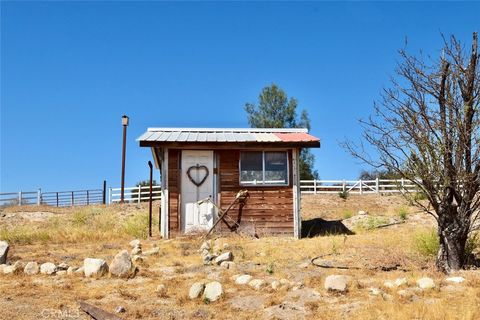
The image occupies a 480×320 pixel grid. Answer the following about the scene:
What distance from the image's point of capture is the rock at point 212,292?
6.88 metres

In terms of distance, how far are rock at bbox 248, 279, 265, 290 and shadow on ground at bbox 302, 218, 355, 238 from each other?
7.36 metres

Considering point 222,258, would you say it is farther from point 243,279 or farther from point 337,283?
point 337,283

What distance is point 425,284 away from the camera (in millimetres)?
6969

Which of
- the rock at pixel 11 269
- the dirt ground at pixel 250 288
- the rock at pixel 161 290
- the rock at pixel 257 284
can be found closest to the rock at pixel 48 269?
the dirt ground at pixel 250 288

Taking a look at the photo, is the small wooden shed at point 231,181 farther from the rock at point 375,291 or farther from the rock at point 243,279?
the rock at point 375,291

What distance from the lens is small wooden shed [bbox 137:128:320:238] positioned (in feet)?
46.5

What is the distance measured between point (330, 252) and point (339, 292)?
3.96m

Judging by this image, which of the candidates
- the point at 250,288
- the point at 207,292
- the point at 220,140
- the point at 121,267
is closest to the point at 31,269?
the point at 121,267

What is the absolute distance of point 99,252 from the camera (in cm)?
1170

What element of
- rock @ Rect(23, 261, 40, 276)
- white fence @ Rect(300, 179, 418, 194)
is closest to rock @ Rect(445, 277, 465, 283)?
rock @ Rect(23, 261, 40, 276)

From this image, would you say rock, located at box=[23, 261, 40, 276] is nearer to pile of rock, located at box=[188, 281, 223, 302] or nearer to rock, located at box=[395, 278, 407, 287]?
pile of rock, located at box=[188, 281, 223, 302]

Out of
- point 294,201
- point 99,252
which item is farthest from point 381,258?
point 99,252

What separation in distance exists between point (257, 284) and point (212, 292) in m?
0.89

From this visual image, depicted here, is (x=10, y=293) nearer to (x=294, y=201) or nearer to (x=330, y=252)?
(x=330, y=252)
